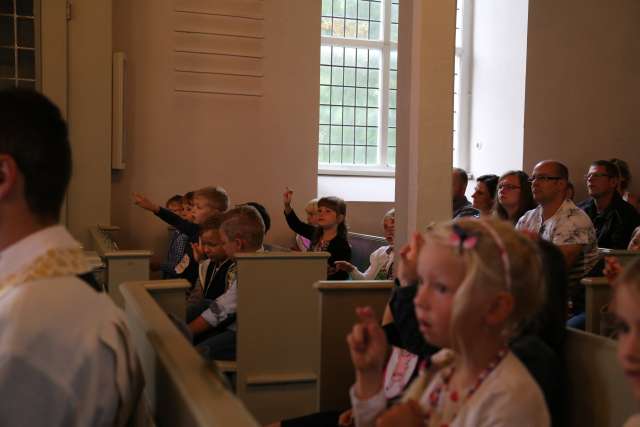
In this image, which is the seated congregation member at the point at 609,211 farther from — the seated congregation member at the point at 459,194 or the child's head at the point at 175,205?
the child's head at the point at 175,205

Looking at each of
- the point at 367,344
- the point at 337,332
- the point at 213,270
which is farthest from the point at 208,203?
the point at 367,344

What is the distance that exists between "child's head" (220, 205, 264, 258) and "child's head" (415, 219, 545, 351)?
2.50 meters

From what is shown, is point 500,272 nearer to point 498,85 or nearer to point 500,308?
point 500,308

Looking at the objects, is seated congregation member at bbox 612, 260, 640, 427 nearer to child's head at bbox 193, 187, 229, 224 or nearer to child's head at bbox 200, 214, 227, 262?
child's head at bbox 200, 214, 227, 262

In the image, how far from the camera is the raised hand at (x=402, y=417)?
1428 mm

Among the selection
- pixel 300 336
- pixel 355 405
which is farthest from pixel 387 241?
pixel 355 405

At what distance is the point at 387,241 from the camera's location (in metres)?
5.49

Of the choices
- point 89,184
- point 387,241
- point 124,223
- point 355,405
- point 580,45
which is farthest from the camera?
point 580,45

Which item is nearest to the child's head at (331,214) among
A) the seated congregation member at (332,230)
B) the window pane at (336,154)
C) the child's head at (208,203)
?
the seated congregation member at (332,230)

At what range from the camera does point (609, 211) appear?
6.14 m

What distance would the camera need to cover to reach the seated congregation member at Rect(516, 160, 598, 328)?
4.06 meters

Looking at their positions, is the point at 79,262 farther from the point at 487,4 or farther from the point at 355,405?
the point at 487,4

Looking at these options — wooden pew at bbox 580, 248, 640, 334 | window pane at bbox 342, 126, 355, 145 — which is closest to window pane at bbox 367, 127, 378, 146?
window pane at bbox 342, 126, 355, 145

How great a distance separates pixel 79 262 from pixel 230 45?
6.10m
